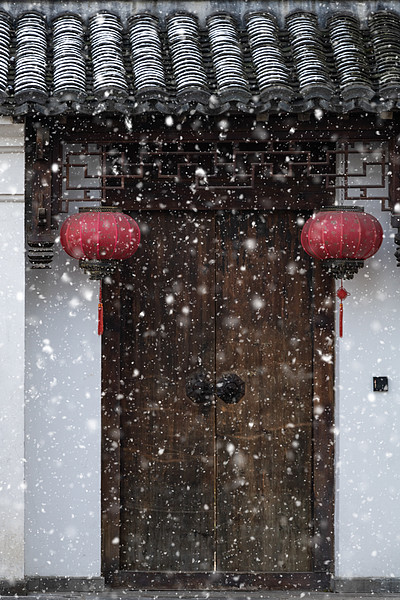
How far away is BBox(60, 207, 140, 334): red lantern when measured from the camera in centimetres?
652

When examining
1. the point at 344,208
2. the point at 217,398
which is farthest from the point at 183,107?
the point at 217,398

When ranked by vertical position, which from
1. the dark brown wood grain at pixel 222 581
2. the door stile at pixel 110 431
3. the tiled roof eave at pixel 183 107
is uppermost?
the tiled roof eave at pixel 183 107

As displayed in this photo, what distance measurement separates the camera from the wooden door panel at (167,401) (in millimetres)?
7445

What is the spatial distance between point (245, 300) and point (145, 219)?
1145 millimetres

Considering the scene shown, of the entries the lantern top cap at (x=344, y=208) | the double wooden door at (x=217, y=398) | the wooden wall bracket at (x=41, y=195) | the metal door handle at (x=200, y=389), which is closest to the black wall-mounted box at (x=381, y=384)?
the double wooden door at (x=217, y=398)

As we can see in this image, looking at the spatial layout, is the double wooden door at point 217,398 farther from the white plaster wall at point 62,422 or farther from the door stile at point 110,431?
the white plaster wall at point 62,422

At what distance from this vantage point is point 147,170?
738 cm

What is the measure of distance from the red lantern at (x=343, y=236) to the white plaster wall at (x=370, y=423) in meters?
0.61

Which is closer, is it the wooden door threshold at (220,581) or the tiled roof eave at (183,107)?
the tiled roof eave at (183,107)

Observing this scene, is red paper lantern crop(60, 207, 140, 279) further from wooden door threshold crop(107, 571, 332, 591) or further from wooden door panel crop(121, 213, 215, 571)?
wooden door threshold crop(107, 571, 332, 591)

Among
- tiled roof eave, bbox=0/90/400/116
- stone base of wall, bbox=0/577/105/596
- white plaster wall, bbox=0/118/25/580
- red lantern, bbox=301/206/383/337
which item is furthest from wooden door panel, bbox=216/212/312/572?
white plaster wall, bbox=0/118/25/580

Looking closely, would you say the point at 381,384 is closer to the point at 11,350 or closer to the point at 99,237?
the point at 99,237

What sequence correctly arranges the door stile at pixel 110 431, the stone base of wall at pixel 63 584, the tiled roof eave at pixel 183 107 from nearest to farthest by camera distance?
1. the tiled roof eave at pixel 183 107
2. the stone base of wall at pixel 63 584
3. the door stile at pixel 110 431

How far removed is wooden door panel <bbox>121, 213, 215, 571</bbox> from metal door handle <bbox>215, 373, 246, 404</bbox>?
0.64 ft
